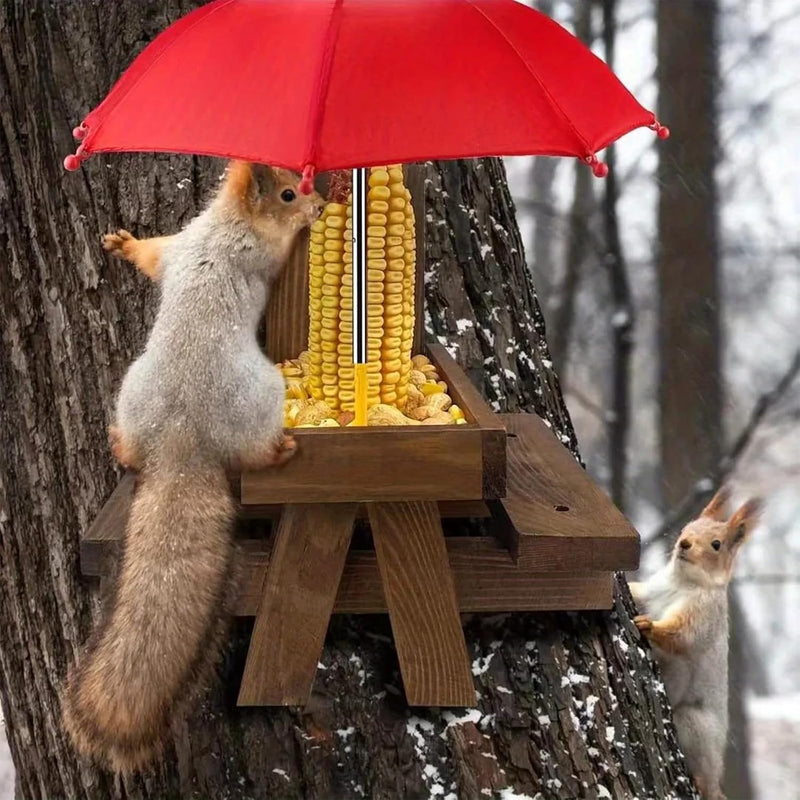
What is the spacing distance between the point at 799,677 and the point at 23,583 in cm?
219

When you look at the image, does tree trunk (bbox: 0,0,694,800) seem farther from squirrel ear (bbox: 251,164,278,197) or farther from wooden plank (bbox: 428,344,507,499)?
squirrel ear (bbox: 251,164,278,197)

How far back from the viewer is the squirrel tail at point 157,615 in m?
1.04

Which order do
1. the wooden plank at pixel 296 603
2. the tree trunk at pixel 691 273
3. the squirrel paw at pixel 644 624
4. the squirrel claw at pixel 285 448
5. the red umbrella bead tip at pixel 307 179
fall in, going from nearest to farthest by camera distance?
the red umbrella bead tip at pixel 307 179, the squirrel claw at pixel 285 448, the wooden plank at pixel 296 603, the squirrel paw at pixel 644 624, the tree trunk at pixel 691 273

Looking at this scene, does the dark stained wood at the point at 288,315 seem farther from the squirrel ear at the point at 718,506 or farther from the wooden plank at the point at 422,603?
the squirrel ear at the point at 718,506

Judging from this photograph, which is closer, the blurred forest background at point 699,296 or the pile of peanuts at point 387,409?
the pile of peanuts at point 387,409

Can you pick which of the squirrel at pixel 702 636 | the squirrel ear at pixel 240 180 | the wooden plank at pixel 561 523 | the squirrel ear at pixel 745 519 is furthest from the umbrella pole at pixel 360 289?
the squirrel ear at pixel 745 519

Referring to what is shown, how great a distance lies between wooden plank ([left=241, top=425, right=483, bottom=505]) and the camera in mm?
1024

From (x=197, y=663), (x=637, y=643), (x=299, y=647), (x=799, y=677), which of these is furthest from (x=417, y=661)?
(x=799, y=677)

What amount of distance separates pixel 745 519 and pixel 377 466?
3.15 feet

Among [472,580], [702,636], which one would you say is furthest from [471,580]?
[702,636]

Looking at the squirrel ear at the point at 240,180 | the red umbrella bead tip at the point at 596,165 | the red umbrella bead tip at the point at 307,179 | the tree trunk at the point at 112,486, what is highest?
the red umbrella bead tip at the point at 307,179

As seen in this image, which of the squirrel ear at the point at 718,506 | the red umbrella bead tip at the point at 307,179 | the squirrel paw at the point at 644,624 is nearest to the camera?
the red umbrella bead tip at the point at 307,179

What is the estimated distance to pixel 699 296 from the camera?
2633 millimetres

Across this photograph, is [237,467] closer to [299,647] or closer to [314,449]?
[314,449]
